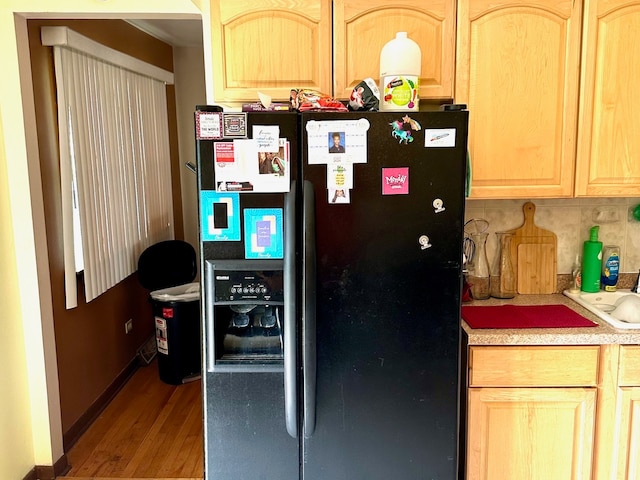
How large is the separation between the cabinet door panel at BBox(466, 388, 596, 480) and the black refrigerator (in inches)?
9.5

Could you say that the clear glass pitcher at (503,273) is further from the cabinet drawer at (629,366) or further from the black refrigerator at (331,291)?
the black refrigerator at (331,291)

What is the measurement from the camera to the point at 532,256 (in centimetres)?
239

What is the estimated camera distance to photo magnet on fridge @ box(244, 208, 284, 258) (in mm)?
1655

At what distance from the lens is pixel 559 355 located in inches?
75.0

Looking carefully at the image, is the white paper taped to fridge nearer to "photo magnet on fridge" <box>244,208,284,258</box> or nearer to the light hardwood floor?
"photo magnet on fridge" <box>244,208,284,258</box>

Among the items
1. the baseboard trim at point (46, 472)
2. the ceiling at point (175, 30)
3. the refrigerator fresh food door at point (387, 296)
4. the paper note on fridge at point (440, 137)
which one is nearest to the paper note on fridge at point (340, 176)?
the refrigerator fresh food door at point (387, 296)

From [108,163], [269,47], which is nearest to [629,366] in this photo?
[269,47]

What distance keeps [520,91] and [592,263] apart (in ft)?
2.82

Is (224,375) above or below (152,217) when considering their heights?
below

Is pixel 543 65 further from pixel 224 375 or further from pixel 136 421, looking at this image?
pixel 136 421

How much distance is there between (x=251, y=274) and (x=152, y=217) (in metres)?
2.46

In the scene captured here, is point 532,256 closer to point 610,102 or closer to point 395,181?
Answer: point 610,102

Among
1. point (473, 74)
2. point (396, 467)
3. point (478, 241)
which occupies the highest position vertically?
point (473, 74)

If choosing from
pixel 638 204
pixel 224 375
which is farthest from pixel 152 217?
pixel 638 204
